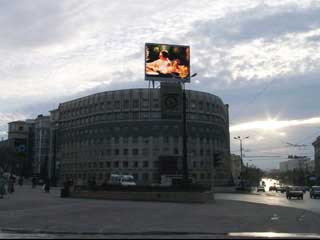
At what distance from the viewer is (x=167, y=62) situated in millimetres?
55969

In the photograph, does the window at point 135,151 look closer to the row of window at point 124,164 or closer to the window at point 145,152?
the window at point 145,152

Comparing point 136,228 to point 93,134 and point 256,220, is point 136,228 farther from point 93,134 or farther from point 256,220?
point 93,134

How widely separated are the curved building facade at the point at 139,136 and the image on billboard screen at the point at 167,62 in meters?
73.7

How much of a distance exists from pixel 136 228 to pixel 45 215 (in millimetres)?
6229

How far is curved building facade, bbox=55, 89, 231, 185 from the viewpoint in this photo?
138m

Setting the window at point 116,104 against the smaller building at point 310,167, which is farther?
the smaller building at point 310,167

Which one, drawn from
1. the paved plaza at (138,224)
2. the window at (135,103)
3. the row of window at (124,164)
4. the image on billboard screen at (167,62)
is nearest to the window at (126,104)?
the window at (135,103)

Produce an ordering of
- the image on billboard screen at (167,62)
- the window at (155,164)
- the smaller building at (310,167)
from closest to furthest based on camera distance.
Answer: the image on billboard screen at (167,62)
the window at (155,164)
the smaller building at (310,167)

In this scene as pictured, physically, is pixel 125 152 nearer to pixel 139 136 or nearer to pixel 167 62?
pixel 139 136

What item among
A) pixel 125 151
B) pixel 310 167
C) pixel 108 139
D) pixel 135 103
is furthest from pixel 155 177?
pixel 310 167

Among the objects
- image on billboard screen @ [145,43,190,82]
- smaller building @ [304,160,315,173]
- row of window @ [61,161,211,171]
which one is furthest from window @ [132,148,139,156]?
image on billboard screen @ [145,43,190,82]

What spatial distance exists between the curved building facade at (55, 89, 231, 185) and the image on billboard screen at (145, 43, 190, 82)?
73654 millimetres

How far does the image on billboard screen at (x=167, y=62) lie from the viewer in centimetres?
5419

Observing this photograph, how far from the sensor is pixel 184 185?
33.4 m
